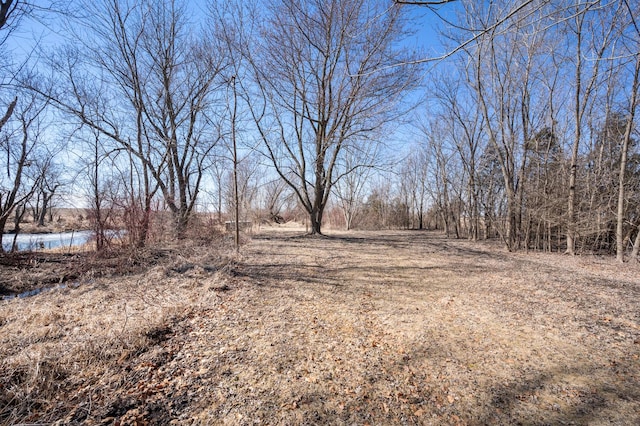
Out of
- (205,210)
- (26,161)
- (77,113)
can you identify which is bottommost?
(205,210)

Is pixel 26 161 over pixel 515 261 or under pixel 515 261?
over

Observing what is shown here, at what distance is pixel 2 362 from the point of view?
2.50 m

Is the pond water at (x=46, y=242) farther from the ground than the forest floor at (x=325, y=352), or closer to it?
farther from the ground

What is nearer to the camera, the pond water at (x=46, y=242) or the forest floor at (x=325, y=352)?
the forest floor at (x=325, y=352)

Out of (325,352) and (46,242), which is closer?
(325,352)

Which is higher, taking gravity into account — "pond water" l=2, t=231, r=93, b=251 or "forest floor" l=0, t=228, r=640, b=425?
"pond water" l=2, t=231, r=93, b=251

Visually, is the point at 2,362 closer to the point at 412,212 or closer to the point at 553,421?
the point at 553,421

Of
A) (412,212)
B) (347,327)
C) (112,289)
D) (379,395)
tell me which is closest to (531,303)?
(347,327)

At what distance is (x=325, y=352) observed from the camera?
2867mm

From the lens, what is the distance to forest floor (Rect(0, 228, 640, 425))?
2045 millimetres

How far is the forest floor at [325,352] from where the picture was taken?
2045mm

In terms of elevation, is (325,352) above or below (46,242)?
below

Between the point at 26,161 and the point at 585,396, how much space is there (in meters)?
14.8

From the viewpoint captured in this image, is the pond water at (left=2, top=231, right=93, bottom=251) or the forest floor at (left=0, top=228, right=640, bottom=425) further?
the pond water at (left=2, top=231, right=93, bottom=251)
